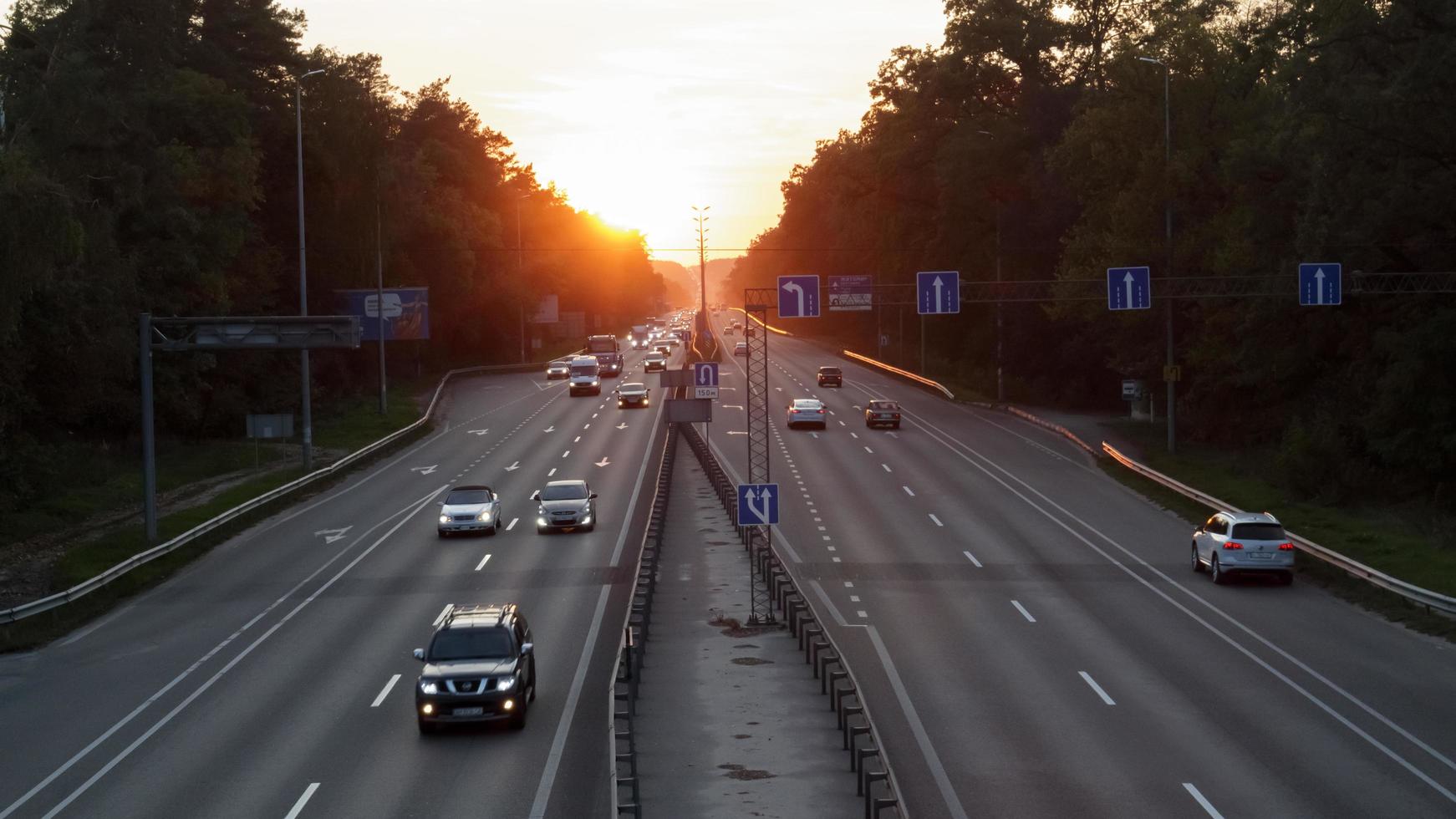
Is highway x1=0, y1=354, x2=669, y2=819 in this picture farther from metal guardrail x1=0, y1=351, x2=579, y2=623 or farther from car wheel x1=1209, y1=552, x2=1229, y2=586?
car wheel x1=1209, y1=552, x2=1229, y2=586

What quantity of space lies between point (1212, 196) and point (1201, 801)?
163ft

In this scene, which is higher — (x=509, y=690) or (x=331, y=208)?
(x=331, y=208)

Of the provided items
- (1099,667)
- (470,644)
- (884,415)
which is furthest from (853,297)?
(470,644)

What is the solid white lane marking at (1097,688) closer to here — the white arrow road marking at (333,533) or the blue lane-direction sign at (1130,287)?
the blue lane-direction sign at (1130,287)

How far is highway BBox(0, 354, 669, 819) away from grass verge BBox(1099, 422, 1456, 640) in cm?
1645

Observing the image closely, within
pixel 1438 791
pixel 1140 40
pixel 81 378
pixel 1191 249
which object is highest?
pixel 1140 40

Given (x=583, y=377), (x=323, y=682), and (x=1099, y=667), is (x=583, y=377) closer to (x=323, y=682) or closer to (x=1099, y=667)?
(x=323, y=682)

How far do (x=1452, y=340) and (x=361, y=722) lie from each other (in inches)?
1410

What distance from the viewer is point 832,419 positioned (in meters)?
73.2

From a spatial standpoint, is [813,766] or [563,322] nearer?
[813,766]

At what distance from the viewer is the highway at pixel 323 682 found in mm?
18438

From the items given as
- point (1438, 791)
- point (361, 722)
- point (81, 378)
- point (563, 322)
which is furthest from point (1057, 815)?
point (563, 322)

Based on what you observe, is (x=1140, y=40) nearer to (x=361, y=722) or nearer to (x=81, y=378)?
(x=81, y=378)

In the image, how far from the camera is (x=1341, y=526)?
38.6 metres
